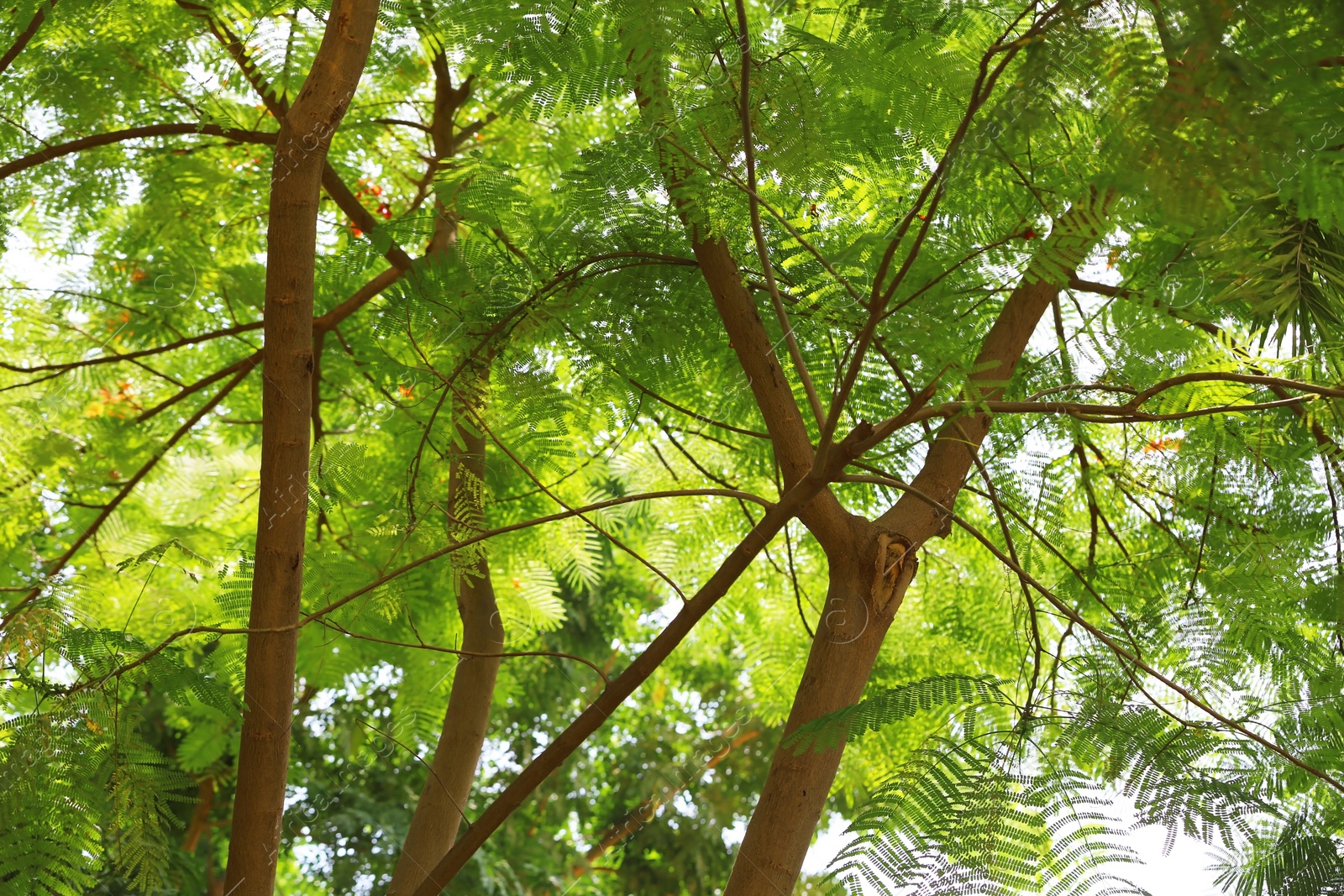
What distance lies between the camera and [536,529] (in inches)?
83.4

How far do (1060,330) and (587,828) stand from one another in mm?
4386

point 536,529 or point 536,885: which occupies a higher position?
point 536,529

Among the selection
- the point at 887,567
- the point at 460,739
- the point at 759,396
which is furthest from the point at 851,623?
the point at 460,739

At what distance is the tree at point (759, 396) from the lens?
86 centimetres

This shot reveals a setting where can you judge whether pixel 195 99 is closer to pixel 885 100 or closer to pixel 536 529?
pixel 536 529

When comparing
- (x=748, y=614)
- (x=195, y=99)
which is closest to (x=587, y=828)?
(x=748, y=614)

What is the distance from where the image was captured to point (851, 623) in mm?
1252

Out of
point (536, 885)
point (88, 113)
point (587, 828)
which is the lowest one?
point (536, 885)

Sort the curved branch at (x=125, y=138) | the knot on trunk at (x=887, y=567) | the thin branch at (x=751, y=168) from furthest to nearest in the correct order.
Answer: the curved branch at (x=125, y=138) < the knot on trunk at (x=887, y=567) < the thin branch at (x=751, y=168)

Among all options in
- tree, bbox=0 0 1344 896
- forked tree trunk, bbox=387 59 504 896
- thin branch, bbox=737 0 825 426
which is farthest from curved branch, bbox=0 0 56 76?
thin branch, bbox=737 0 825 426

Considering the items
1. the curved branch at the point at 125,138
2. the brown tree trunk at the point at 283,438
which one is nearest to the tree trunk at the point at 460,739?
the brown tree trunk at the point at 283,438

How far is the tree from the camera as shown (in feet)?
2.81

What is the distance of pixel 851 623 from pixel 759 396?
0.95 feet

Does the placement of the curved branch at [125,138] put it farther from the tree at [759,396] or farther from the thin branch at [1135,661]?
the thin branch at [1135,661]
